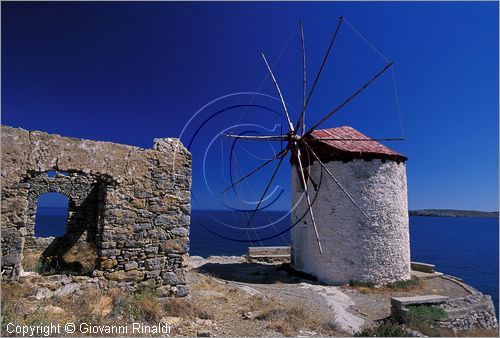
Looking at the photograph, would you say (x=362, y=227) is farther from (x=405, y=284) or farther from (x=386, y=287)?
(x=405, y=284)

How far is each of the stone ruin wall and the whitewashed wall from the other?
731cm

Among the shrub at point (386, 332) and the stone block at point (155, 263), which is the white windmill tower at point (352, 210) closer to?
the shrub at point (386, 332)

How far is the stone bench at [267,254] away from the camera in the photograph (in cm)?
1782

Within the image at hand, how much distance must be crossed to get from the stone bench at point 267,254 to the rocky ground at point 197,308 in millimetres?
7187

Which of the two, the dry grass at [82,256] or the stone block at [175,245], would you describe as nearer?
the stone block at [175,245]

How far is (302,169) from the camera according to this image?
14.1m

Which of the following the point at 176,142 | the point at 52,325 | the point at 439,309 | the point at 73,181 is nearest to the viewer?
the point at 52,325

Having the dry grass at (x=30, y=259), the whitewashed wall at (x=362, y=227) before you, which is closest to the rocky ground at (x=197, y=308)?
the whitewashed wall at (x=362, y=227)

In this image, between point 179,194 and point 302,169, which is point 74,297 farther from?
point 302,169

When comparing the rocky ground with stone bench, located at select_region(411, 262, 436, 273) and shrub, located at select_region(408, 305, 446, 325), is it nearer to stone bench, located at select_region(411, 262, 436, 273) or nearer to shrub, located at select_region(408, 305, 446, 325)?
shrub, located at select_region(408, 305, 446, 325)

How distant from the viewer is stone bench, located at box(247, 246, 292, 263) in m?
17.8

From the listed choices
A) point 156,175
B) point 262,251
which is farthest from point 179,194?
point 262,251

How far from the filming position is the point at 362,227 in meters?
12.7

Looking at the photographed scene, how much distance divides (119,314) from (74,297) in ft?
3.01
